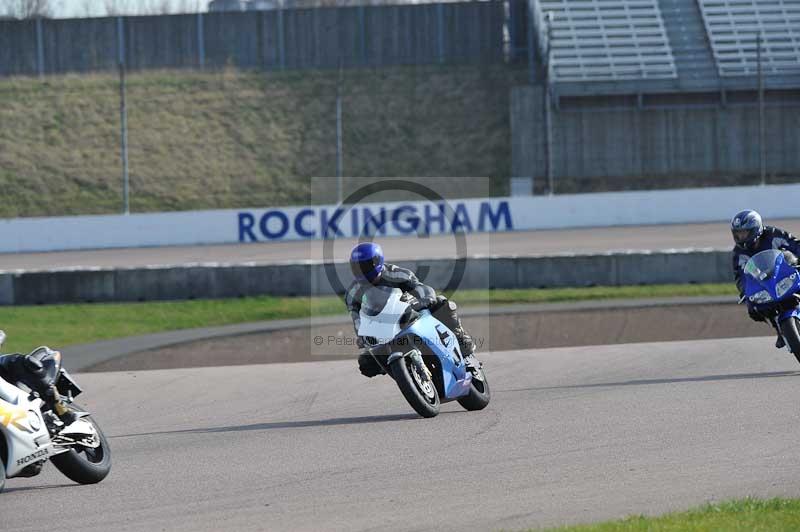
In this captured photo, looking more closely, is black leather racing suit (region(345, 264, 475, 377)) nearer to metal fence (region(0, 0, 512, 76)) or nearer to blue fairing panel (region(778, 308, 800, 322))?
blue fairing panel (region(778, 308, 800, 322))

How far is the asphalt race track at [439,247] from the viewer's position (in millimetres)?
29625

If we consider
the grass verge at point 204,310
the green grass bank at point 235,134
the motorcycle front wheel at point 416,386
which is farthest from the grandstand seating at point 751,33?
the motorcycle front wheel at point 416,386

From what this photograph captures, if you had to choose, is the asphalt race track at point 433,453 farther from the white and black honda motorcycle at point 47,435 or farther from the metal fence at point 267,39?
the metal fence at point 267,39

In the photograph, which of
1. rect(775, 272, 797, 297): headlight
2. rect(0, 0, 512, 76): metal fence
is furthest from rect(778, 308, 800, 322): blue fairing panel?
rect(0, 0, 512, 76): metal fence

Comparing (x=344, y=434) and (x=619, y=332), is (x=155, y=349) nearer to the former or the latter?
(x=619, y=332)

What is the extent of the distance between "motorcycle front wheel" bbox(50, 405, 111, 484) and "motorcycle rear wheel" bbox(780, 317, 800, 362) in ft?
22.1

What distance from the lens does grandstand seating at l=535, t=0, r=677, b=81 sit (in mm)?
42062

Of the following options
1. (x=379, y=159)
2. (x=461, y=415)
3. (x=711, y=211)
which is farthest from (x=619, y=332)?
(x=379, y=159)

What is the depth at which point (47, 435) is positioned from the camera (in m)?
7.77

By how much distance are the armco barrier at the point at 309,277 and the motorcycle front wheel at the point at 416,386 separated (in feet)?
45.4

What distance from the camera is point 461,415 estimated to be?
10.8 m

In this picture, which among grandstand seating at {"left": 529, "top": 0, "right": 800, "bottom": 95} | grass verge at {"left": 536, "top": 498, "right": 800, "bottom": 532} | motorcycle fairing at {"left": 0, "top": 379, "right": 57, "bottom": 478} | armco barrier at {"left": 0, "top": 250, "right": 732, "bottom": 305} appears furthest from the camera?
grandstand seating at {"left": 529, "top": 0, "right": 800, "bottom": 95}

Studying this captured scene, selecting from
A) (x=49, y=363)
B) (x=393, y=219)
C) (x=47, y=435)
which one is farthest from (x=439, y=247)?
(x=47, y=435)

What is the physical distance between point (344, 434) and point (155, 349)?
989 cm
